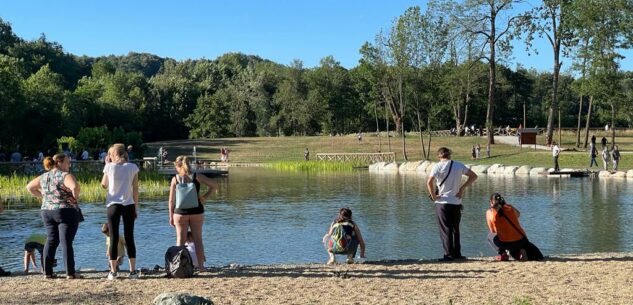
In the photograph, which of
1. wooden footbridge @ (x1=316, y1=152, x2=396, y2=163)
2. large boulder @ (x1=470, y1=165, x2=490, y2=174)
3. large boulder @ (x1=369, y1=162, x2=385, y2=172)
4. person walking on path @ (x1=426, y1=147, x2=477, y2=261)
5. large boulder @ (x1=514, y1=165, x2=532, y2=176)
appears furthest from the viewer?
wooden footbridge @ (x1=316, y1=152, x2=396, y2=163)

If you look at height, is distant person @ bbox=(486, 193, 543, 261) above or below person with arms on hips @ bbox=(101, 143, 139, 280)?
below

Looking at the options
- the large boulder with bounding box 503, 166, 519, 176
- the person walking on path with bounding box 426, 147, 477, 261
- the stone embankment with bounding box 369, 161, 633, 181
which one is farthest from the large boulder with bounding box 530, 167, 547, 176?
the person walking on path with bounding box 426, 147, 477, 261

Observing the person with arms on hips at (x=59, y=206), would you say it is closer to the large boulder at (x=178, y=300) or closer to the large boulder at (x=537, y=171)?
the large boulder at (x=178, y=300)

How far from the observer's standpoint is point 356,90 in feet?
294

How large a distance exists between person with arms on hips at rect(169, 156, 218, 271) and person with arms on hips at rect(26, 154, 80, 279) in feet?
4.27

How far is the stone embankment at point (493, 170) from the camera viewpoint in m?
35.8

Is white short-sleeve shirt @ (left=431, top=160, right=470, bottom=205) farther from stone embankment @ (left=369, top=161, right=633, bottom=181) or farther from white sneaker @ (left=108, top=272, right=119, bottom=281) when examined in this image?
stone embankment @ (left=369, top=161, right=633, bottom=181)

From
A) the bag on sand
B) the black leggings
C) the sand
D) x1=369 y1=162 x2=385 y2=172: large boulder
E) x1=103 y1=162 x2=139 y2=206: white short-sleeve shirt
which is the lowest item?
x1=369 y1=162 x2=385 y2=172: large boulder

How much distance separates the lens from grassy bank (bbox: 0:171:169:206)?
26.4 meters

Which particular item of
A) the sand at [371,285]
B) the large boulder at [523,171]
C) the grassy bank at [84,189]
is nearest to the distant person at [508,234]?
the sand at [371,285]

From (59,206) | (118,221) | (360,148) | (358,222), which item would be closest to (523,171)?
(358,222)

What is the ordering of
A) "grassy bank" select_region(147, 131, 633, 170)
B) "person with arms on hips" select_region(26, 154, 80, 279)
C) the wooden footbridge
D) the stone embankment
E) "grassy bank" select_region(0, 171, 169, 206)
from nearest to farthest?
"person with arms on hips" select_region(26, 154, 80, 279), "grassy bank" select_region(0, 171, 169, 206), the stone embankment, "grassy bank" select_region(147, 131, 633, 170), the wooden footbridge

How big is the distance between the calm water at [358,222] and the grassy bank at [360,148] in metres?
19.5

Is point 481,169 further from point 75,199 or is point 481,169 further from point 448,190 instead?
point 75,199
